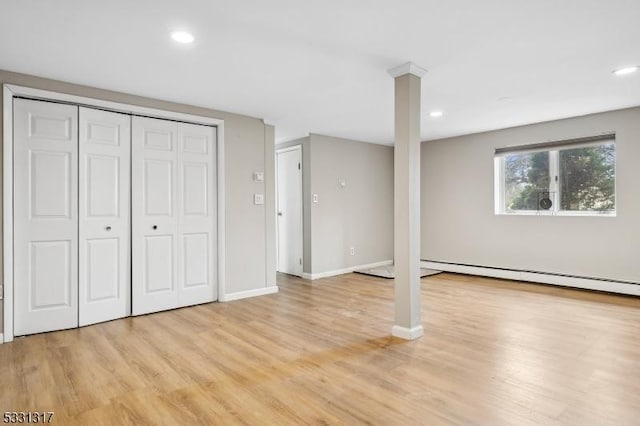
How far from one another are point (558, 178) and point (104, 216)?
5808 millimetres

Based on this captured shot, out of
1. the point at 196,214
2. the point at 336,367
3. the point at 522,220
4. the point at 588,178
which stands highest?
the point at 588,178

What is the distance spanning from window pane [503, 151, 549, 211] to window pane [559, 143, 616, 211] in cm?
25

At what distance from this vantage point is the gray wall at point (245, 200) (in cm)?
454

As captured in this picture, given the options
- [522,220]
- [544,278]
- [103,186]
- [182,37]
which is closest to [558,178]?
[522,220]

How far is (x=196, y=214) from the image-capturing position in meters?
4.34

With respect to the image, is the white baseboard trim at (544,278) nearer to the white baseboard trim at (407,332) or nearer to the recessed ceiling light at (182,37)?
the white baseboard trim at (407,332)

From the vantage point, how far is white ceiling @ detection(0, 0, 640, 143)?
2273 mm

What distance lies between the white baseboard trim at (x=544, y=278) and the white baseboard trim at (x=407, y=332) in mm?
3150

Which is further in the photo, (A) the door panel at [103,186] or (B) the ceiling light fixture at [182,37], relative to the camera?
(A) the door panel at [103,186]

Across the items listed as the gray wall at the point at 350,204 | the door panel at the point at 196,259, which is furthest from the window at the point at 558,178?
the door panel at the point at 196,259

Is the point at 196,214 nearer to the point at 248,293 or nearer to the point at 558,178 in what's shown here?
the point at 248,293

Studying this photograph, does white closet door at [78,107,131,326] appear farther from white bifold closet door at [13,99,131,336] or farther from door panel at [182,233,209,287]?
door panel at [182,233,209,287]

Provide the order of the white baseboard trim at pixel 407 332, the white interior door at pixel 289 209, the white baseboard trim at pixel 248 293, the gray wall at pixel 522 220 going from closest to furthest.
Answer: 1. the white baseboard trim at pixel 407 332
2. the white baseboard trim at pixel 248 293
3. the gray wall at pixel 522 220
4. the white interior door at pixel 289 209

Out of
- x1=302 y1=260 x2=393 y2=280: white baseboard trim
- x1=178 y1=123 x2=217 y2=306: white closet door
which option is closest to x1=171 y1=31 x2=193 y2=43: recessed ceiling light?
x1=178 y1=123 x2=217 y2=306: white closet door
